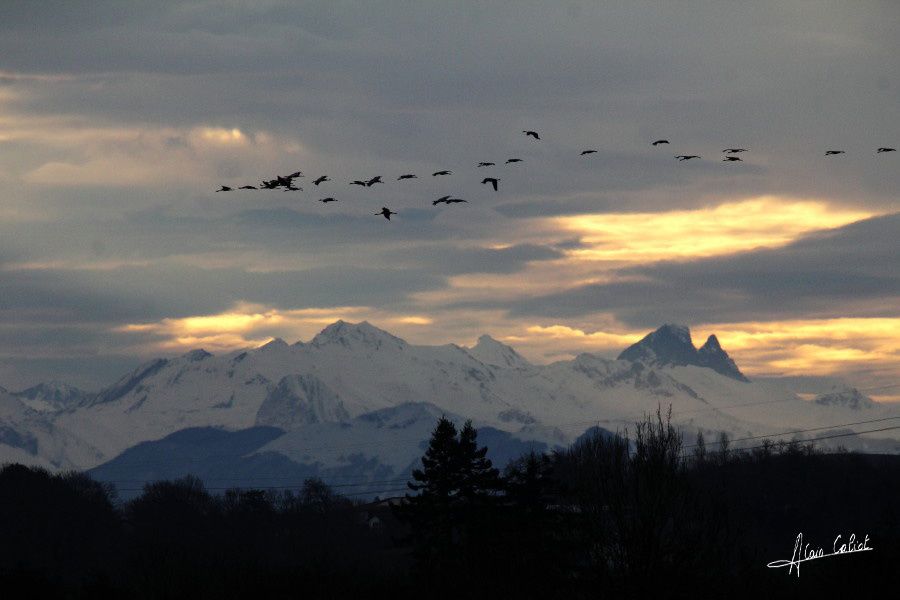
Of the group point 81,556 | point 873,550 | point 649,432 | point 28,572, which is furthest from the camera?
point 81,556

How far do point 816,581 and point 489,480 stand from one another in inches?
1235

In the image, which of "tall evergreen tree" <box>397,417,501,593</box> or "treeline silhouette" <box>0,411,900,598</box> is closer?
"treeline silhouette" <box>0,411,900,598</box>

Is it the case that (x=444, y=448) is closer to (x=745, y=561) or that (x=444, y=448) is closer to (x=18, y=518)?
(x=745, y=561)

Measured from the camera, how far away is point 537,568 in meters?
92.9

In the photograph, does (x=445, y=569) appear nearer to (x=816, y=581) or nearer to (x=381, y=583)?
(x=381, y=583)

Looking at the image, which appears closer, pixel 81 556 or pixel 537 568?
pixel 537 568

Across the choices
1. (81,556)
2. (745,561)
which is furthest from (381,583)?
(81,556)

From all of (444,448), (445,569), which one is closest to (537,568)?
(445,569)

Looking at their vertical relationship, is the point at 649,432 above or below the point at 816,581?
above

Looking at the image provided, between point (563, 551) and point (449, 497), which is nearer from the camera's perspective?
point (563, 551)

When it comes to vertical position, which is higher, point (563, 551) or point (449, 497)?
point (449, 497)

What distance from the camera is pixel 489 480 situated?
115 m

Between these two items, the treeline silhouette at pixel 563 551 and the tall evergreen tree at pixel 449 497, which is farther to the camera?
the tall evergreen tree at pixel 449 497

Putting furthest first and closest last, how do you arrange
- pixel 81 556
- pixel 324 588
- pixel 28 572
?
pixel 81 556 < pixel 28 572 < pixel 324 588
